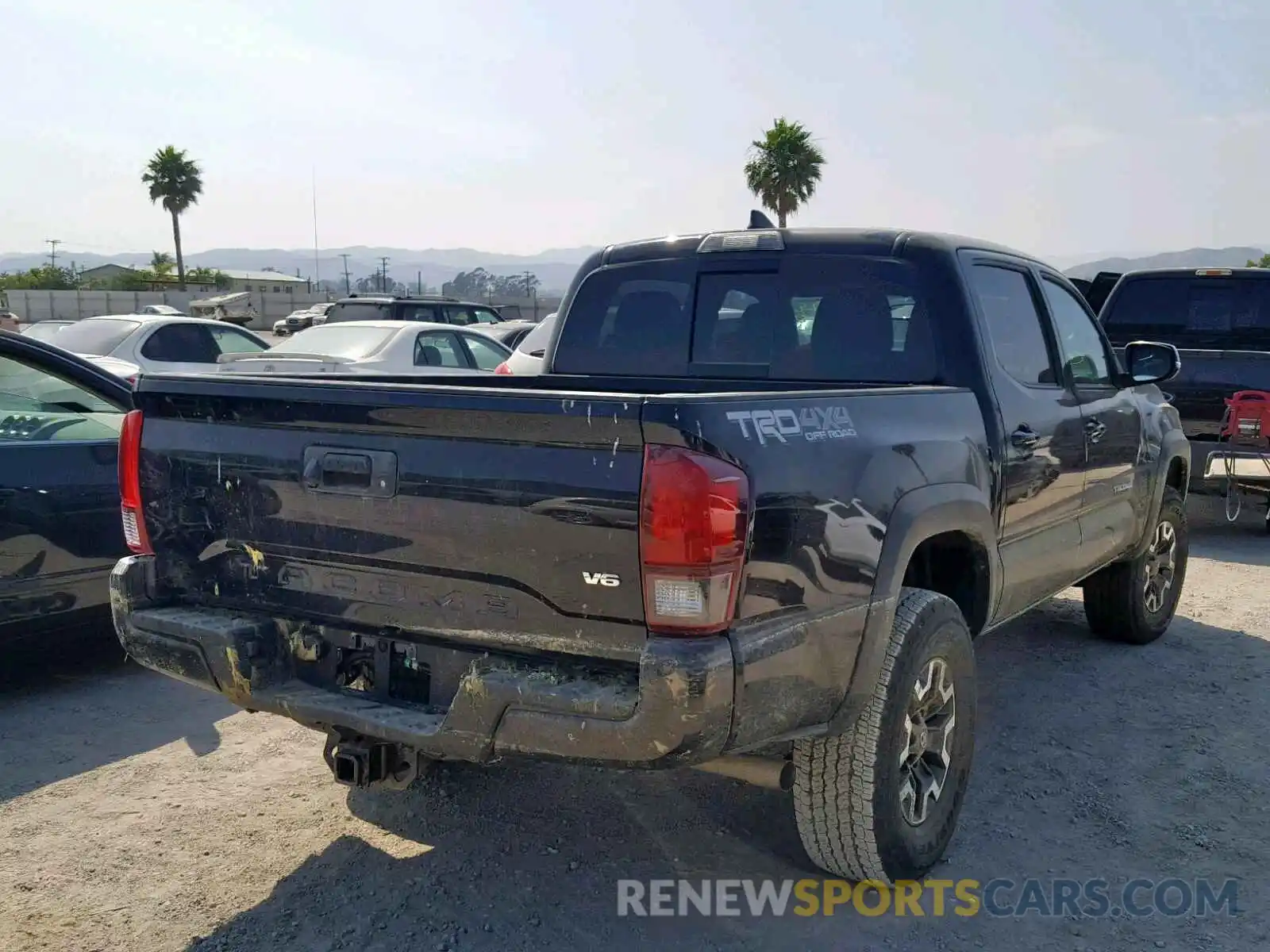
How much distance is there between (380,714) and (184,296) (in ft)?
201

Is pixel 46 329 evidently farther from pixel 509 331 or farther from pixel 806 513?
pixel 806 513

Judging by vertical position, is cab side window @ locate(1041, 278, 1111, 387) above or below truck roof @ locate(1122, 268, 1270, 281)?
below

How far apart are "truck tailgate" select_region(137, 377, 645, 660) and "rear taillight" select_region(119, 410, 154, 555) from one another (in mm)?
32

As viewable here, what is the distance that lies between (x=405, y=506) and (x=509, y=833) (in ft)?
4.56

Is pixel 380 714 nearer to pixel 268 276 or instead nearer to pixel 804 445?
pixel 804 445

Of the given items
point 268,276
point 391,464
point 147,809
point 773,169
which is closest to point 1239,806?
point 391,464

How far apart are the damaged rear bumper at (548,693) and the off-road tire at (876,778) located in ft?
0.72

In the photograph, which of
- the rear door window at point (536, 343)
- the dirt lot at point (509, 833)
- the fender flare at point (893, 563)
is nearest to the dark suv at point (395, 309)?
the rear door window at point (536, 343)

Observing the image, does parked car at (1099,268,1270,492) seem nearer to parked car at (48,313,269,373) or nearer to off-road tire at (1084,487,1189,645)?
off-road tire at (1084,487,1189,645)

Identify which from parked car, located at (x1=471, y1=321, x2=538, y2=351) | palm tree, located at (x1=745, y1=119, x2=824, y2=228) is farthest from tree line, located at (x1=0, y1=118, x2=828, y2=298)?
parked car, located at (x1=471, y1=321, x2=538, y2=351)

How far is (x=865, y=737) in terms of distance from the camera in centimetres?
309

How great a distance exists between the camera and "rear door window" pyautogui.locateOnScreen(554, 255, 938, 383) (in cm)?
400

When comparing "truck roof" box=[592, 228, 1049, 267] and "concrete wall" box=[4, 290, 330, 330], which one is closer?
"truck roof" box=[592, 228, 1049, 267]

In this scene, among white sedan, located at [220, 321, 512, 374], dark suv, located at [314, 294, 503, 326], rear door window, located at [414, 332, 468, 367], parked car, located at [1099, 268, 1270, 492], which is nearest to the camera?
parked car, located at [1099, 268, 1270, 492]
